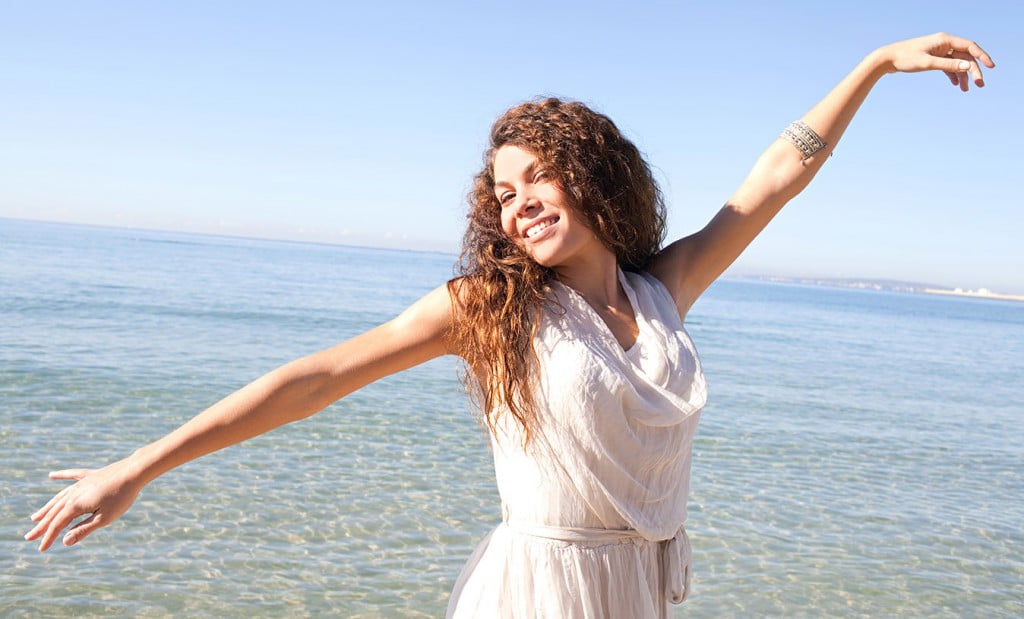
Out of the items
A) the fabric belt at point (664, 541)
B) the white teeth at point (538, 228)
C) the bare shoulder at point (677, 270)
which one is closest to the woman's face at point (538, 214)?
the white teeth at point (538, 228)

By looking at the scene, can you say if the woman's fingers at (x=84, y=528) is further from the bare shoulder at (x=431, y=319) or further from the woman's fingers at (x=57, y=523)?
the bare shoulder at (x=431, y=319)

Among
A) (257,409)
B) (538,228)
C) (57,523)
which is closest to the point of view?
(57,523)

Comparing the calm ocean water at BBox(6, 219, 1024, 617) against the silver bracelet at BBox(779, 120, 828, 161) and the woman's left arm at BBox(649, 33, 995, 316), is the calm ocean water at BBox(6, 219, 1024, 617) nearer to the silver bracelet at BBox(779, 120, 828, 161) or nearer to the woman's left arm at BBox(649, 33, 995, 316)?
the woman's left arm at BBox(649, 33, 995, 316)

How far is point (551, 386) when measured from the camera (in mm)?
2088

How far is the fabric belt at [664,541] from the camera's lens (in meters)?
2.17

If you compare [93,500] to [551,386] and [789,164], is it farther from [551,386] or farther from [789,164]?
[789,164]

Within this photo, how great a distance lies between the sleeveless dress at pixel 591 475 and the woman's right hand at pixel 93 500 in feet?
2.85

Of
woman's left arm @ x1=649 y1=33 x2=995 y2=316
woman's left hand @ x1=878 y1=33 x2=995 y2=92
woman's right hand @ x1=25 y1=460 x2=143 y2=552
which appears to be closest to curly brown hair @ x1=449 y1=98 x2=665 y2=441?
woman's left arm @ x1=649 y1=33 x2=995 y2=316

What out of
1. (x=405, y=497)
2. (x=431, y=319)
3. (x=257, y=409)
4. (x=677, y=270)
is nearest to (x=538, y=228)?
(x=431, y=319)

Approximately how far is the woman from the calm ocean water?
11.5ft

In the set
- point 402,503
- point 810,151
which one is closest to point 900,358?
point 402,503

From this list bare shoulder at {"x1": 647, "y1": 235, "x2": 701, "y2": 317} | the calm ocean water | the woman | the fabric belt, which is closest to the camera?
the woman

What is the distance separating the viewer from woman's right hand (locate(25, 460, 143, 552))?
193cm

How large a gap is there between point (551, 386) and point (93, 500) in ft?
3.50
